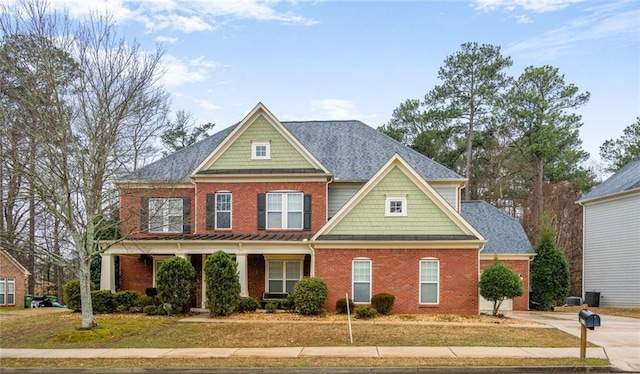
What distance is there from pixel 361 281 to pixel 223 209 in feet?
24.4

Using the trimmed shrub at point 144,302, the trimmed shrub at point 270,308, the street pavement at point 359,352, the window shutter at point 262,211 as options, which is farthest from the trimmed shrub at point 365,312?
the trimmed shrub at point 144,302

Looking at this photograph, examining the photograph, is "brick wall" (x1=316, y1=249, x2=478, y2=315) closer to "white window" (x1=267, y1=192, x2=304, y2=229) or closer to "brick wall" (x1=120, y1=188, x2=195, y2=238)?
"white window" (x1=267, y1=192, x2=304, y2=229)

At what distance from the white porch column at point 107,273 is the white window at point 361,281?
33.9ft

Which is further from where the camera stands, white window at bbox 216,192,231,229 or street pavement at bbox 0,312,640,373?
white window at bbox 216,192,231,229

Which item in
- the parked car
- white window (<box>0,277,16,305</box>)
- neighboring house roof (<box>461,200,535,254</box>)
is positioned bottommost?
the parked car

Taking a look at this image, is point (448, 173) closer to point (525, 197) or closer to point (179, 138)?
point (525, 197)

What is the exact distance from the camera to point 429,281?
73.0 ft

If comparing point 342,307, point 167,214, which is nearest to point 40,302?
point 167,214

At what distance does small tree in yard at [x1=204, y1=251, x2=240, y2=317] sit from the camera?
69.5 feet

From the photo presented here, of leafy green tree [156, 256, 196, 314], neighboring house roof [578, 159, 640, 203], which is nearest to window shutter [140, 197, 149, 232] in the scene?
leafy green tree [156, 256, 196, 314]

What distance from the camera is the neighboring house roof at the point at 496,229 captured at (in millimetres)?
28703

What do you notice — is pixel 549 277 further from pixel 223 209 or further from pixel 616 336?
pixel 223 209

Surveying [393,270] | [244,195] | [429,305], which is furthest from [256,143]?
[429,305]

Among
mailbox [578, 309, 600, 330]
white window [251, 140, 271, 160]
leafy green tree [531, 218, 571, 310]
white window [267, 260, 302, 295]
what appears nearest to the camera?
mailbox [578, 309, 600, 330]
